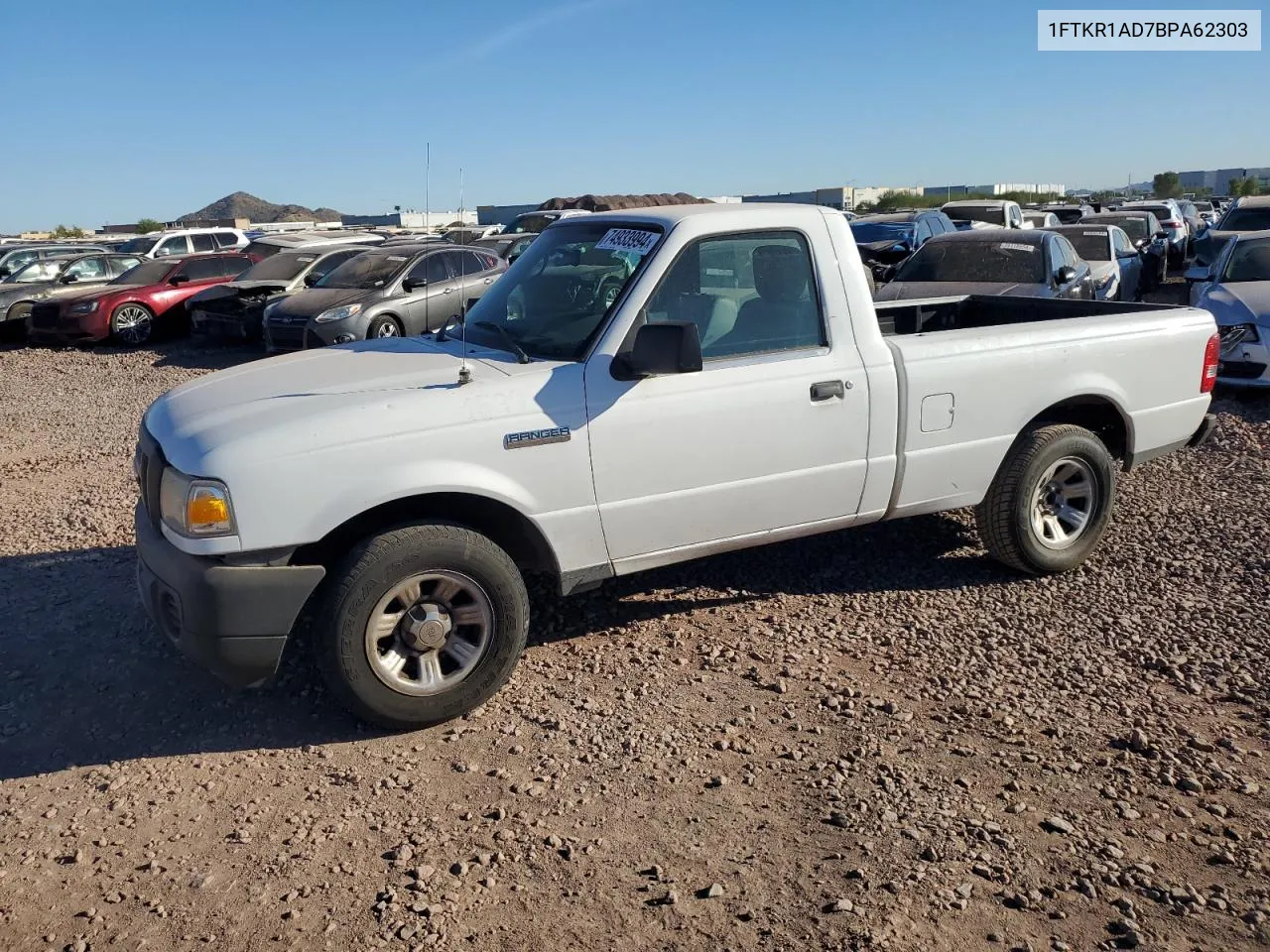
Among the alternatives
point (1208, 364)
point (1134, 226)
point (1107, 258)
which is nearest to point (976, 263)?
point (1107, 258)

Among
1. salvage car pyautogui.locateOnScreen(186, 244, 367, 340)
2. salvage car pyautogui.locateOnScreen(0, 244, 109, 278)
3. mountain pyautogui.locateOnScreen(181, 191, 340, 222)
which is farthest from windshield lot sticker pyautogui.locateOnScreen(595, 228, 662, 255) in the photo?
mountain pyautogui.locateOnScreen(181, 191, 340, 222)

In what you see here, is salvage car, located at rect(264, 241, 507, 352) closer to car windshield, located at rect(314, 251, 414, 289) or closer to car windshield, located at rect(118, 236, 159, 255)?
car windshield, located at rect(314, 251, 414, 289)

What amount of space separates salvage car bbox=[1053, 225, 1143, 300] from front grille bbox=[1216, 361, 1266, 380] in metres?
3.49

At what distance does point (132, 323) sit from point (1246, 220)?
56.8 ft

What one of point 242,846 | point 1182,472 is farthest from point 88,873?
point 1182,472

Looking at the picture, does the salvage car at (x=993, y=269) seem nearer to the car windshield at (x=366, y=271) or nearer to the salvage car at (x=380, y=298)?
the salvage car at (x=380, y=298)

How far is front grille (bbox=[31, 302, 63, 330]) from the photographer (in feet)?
55.5

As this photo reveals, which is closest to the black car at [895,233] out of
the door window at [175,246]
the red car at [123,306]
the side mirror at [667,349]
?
the red car at [123,306]

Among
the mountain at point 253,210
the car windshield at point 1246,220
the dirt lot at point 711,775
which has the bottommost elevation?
the dirt lot at point 711,775

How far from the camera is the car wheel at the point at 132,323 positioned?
16.9m

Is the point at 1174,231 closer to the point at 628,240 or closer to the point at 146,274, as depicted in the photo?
the point at 146,274

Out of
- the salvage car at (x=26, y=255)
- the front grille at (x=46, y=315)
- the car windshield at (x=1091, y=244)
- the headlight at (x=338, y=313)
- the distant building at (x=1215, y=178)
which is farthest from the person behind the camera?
the distant building at (x=1215, y=178)


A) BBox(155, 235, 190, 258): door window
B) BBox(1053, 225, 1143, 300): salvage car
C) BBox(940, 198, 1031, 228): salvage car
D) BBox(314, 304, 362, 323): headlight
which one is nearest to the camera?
BBox(314, 304, 362, 323): headlight

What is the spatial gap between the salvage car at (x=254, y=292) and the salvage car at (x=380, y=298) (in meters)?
0.91
